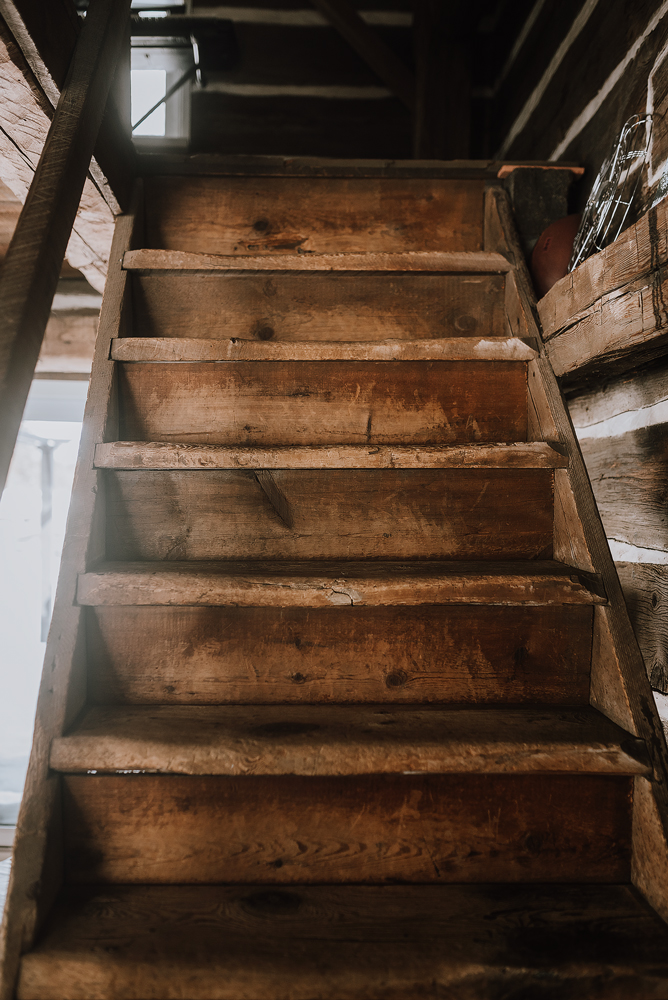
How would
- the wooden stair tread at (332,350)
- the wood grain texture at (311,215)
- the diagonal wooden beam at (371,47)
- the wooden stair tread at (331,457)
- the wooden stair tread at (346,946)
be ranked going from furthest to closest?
Answer: the diagonal wooden beam at (371,47), the wood grain texture at (311,215), the wooden stair tread at (332,350), the wooden stair tread at (331,457), the wooden stair tread at (346,946)

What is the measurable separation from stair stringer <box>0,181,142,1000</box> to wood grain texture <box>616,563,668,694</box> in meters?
1.22

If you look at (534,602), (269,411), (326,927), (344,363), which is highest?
(344,363)

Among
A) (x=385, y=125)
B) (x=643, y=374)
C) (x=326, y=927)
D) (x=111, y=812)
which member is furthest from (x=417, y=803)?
(x=385, y=125)

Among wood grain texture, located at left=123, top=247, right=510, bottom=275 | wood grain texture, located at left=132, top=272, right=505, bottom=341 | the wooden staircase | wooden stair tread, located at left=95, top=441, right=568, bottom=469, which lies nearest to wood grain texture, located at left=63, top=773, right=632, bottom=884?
the wooden staircase

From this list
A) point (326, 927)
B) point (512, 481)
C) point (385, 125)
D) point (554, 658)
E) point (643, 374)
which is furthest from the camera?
point (385, 125)

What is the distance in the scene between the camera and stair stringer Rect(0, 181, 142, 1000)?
0.74m

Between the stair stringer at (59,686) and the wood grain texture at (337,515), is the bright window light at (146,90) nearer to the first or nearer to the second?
the stair stringer at (59,686)

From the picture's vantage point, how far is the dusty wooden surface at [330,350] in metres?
1.19

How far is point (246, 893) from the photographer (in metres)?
0.83

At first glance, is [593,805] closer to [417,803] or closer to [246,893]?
[417,803]

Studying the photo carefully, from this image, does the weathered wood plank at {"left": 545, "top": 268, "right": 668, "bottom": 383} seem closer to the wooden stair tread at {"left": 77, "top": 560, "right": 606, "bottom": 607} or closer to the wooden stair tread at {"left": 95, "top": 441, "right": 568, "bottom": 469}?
the wooden stair tread at {"left": 95, "top": 441, "right": 568, "bottom": 469}

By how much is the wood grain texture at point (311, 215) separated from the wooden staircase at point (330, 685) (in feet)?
0.75

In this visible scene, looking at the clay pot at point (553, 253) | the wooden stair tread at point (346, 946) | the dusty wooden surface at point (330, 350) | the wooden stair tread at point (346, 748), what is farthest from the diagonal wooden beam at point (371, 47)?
the wooden stair tread at point (346, 946)

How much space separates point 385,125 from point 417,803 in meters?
3.50
